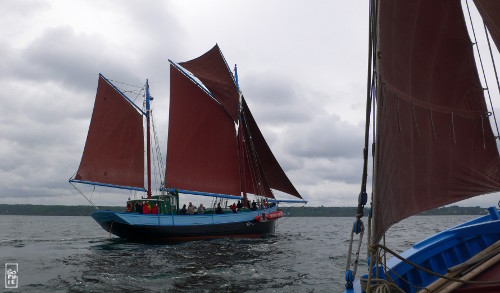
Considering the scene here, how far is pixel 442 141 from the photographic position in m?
6.15

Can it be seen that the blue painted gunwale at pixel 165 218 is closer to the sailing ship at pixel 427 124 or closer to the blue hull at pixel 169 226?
the blue hull at pixel 169 226

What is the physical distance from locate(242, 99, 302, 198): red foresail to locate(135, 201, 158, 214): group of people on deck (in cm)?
1050

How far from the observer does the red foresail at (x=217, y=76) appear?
3756 centimetres

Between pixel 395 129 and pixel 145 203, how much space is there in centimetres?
2970

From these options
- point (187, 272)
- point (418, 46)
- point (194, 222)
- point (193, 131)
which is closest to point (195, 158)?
point (193, 131)

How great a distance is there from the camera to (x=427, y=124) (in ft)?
20.0

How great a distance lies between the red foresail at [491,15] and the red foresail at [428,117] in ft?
1.17

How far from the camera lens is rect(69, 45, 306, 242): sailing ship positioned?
33.5 meters

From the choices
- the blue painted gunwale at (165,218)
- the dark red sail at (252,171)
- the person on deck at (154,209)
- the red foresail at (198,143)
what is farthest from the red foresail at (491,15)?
the dark red sail at (252,171)

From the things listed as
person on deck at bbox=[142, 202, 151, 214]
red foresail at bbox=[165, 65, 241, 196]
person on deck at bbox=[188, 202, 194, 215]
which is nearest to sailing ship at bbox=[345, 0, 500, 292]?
person on deck at bbox=[142, 202, 151, 214]

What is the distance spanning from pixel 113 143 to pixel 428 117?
106ft

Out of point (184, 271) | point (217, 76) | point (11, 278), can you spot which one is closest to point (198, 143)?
point (217, 76)

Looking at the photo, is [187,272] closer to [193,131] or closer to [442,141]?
[442,141]

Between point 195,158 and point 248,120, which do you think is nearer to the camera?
point 195,158
